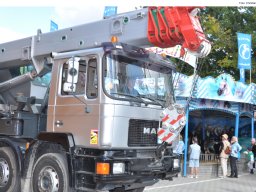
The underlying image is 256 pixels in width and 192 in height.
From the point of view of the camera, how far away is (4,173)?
307 inches

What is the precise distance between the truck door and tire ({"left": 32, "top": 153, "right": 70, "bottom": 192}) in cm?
48

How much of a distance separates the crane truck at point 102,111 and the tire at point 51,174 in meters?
0.02

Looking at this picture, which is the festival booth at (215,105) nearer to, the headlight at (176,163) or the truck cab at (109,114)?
the headlight at (176,163)

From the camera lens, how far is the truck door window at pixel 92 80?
6.41 m

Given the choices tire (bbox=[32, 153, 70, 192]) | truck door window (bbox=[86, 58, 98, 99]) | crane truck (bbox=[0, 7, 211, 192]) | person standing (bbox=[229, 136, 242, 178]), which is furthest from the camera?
person standing (bbox=[229, 136, 242, 178])

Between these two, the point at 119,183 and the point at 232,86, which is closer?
the point at 119,183

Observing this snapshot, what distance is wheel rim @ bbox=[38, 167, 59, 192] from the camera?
6598 mm

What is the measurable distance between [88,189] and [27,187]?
1.53 metres

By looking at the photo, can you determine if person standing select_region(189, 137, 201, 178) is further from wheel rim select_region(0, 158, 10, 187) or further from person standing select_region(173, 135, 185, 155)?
wheel rim select_region(0, 158, 10, 187)

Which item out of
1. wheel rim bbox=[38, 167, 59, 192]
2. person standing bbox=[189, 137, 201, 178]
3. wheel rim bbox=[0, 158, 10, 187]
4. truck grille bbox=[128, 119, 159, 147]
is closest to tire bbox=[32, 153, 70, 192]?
wheel rim bbox=[38, 167, 59, 192]

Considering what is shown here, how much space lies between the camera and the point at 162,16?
658cm

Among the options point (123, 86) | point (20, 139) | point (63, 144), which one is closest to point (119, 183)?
point (63, 144)

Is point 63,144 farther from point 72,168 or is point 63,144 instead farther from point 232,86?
point 232,86

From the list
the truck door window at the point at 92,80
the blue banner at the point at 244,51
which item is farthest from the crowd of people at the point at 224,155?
the truck door window at the point at 92,80
